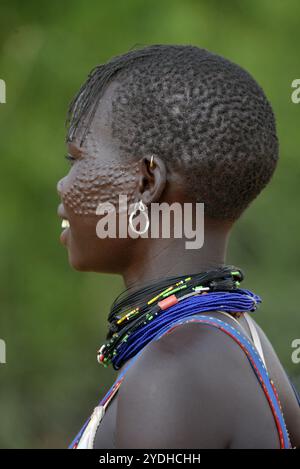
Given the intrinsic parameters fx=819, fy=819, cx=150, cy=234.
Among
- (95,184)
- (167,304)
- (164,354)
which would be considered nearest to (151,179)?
(95,184)

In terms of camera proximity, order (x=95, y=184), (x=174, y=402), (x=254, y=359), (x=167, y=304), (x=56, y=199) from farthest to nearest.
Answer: (x=56, y=199), (x=95, y=184), (x=167, y=304), (x=254, y=359), (x=174, y=402)

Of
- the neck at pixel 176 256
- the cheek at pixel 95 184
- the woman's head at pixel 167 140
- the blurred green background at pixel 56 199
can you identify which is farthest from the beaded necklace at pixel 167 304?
the blurred green background at pixel 56 199

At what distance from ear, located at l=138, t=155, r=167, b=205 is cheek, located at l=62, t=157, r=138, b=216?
3cm

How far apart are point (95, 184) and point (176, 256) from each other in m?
0.32

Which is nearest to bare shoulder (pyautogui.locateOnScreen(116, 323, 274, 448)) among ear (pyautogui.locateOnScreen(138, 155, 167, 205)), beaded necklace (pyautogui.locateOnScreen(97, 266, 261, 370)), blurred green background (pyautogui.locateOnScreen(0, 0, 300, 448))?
beaded necklace (pyautogui.locateOnScreen(97, 266, 261, 370))

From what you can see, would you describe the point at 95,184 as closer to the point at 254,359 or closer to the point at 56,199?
the point at 254,359

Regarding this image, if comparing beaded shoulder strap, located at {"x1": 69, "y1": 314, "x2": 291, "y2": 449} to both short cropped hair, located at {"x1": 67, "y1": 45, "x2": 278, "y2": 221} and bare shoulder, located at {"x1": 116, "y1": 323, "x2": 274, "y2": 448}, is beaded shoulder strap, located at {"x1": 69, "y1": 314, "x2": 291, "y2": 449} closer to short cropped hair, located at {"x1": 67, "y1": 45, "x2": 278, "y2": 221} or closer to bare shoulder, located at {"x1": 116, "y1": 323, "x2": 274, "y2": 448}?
bare shoulder, located at {"x1": 116, "y1": 323, "x2": 274, "y2": 448}

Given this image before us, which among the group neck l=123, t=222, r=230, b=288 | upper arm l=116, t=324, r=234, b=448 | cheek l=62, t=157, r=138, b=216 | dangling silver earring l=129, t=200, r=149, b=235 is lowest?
upper arm l=116, t=324, r=234, b=448

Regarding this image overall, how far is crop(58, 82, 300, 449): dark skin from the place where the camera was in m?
1.89

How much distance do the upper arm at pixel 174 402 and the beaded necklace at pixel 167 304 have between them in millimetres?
211

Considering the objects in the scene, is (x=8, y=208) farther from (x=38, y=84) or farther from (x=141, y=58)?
(x=141, y=58)

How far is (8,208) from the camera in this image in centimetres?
645

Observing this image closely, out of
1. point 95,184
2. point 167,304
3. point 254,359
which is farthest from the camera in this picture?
point 95,184

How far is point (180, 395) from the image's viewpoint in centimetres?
188
